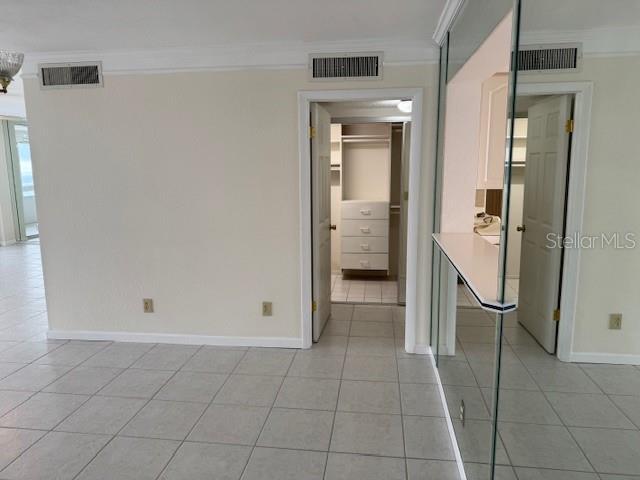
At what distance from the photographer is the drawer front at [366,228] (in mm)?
5734

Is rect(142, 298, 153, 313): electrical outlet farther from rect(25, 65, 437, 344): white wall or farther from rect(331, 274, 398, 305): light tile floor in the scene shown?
rect(331, 274, 398, 305): light tile floor

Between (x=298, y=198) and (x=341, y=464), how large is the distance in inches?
75.5

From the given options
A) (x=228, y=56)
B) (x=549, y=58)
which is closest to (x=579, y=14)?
(x=549, y=58)

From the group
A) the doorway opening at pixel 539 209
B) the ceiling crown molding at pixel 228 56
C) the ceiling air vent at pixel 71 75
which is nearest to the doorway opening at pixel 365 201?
→ the ceiling crown molding at pixel 228 56

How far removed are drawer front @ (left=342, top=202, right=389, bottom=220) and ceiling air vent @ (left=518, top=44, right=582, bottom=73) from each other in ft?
14.2

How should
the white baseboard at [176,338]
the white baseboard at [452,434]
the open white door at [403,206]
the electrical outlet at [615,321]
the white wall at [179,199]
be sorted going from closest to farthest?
1. the electrical outlet at [615,321]
2. the white baseboard at [452,434]
3. the white wall at [179,199]
4. the white baseboard at [176,338]
5. the open white door at [403,206]

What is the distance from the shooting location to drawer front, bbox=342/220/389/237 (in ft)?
18.8

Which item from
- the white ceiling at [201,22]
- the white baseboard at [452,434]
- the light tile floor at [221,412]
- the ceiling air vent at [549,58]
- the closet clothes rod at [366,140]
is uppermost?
the white ceiling at [201,22]

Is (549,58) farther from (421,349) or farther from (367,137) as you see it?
(367,137)

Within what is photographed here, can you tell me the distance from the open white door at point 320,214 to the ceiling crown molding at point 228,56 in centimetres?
41

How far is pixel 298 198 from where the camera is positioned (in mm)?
3480

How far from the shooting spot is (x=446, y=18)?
103 inches

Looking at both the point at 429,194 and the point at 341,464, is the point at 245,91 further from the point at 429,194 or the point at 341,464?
the point at 341,464

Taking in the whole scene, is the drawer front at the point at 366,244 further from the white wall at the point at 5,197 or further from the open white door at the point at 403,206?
the white wall at the point at 5,197
